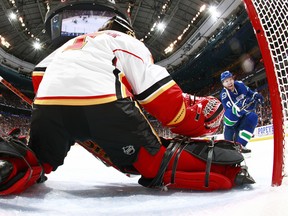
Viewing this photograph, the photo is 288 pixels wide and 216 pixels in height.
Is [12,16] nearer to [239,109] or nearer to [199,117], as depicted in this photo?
[239,109]

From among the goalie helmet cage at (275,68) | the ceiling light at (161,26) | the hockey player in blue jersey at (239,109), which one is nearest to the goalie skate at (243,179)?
the goalie helmet cage at (275,68)

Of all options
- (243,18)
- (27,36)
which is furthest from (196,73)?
(27,36)

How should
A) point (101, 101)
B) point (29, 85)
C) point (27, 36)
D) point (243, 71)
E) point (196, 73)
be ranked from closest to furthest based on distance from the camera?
point (101, 101)
point (243, 71)
point (196, 73)
point (27, 36)
point (29, 85)

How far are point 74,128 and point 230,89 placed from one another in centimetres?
277

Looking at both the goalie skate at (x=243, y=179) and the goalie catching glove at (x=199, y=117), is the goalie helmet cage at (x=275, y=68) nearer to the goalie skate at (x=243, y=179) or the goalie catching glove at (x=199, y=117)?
the goalie skate at (x=243, y=179)

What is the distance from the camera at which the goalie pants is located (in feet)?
3.60

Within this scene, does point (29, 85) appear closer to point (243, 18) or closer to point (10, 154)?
point (243, 18)

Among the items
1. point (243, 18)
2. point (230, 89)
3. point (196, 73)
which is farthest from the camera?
point (196, 73)

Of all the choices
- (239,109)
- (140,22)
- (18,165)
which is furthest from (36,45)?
(18,165)

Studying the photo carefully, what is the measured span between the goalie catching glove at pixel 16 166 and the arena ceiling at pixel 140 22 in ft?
38.2

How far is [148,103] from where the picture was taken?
3.77ft

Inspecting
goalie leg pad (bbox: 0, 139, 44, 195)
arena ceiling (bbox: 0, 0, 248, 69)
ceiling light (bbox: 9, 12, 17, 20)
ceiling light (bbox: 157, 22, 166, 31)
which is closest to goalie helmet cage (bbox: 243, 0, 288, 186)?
goalie leg pad (bbox: 0, 139, 44, 195)

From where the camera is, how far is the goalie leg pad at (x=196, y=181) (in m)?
1.10

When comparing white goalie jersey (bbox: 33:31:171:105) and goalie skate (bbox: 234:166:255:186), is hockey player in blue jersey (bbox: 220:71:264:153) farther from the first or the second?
white goalie jersey (bbox: 33:31:171:105)
